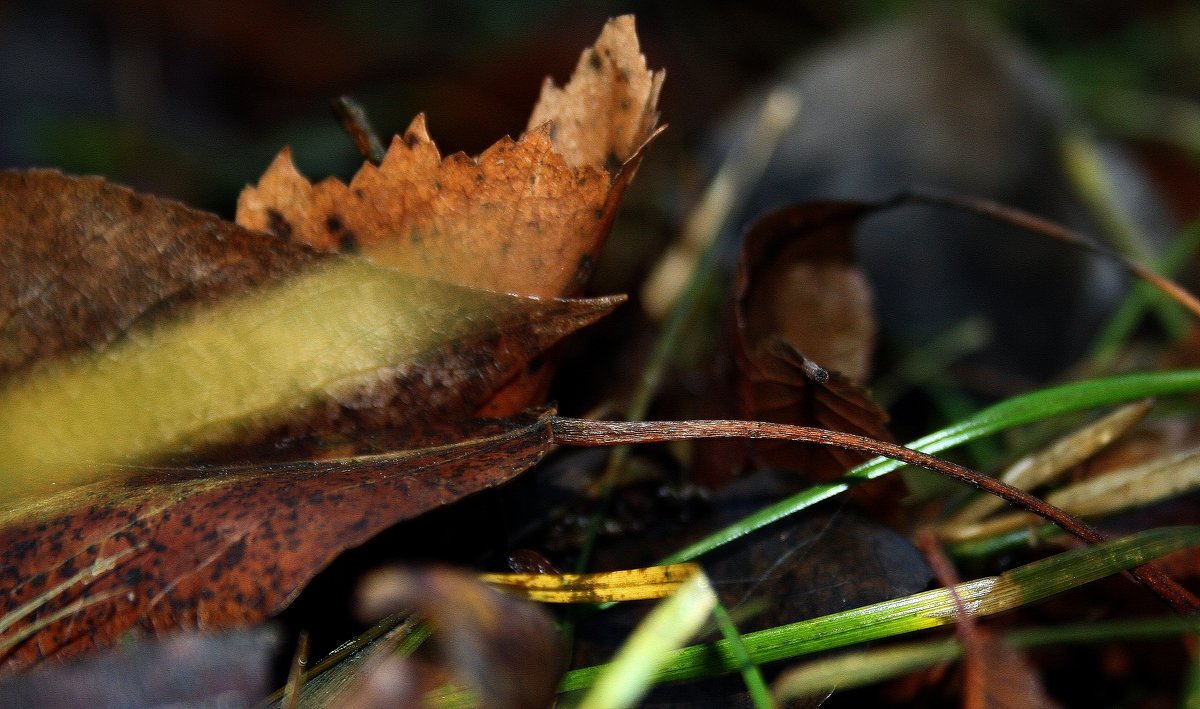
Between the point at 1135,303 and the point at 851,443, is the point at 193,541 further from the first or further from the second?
the point at 1135,303

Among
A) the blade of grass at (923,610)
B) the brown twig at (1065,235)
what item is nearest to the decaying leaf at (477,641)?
the blade of grass at (923,610)

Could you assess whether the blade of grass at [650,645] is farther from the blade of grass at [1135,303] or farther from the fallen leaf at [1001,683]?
the blade of grass at [1135,303]

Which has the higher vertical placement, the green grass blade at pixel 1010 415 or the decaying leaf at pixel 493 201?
the decaying leaf at pixel 493 201

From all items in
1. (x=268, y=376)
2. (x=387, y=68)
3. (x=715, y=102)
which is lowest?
(x=268, y=376)

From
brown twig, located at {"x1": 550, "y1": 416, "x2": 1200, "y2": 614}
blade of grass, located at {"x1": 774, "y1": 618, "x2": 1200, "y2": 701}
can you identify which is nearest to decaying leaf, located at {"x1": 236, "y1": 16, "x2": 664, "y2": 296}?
brown twig, located at {"x1": 550, "y1": 416, "x2": 1200, "y2": 614}

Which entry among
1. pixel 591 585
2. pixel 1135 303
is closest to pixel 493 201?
pixel 591 585

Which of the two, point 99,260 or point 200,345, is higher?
point 99,260

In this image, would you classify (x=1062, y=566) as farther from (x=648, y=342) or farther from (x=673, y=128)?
(x=673, y=128)
